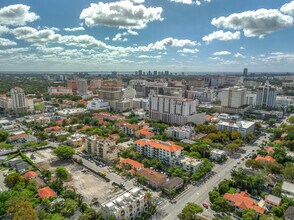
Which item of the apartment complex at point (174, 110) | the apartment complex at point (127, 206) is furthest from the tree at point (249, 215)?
Result: the apartment complex at point (174, 110)

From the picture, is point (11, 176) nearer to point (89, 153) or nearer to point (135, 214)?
point (89, 153)

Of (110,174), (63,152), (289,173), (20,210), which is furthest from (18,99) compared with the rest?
(289,173)

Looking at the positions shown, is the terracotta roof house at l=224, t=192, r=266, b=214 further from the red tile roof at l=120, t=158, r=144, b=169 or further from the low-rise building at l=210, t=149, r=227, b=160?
the red tile roof at l=120, t=158, r=144, b=169

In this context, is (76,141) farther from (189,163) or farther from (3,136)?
(189,163)

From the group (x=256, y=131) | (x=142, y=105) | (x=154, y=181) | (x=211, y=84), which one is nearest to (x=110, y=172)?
(x=154, y=181)

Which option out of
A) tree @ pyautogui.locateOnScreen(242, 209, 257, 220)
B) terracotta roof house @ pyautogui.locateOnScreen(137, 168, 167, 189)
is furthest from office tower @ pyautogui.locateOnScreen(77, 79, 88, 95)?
tree @ pyautogui.locateOnScreen(242, 209, 257, 220)

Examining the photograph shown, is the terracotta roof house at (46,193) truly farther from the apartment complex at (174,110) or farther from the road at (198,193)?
the apartment complex at (174,110)
